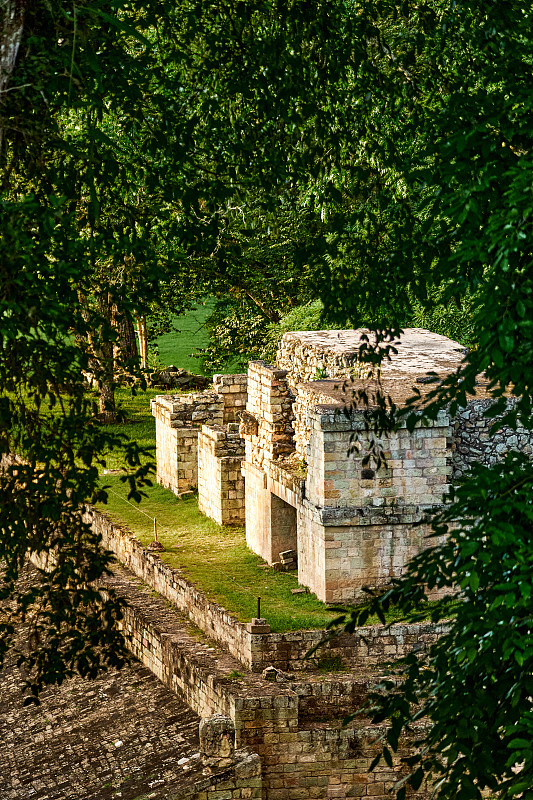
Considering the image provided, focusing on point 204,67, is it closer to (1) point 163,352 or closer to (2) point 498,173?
(2) point 498,173

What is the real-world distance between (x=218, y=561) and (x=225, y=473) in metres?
1.97

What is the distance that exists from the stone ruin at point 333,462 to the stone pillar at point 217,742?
318 cm

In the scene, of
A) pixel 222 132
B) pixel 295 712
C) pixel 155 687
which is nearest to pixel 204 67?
pixel 222 132

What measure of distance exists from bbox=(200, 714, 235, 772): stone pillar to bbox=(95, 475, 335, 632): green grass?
6.68ft

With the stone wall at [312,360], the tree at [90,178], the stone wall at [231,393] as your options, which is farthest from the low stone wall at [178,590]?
the tree at [90,178]

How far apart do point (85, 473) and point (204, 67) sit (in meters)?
3.04

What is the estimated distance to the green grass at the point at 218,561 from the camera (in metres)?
14.8

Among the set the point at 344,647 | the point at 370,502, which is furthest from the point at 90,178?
the point at 370,502

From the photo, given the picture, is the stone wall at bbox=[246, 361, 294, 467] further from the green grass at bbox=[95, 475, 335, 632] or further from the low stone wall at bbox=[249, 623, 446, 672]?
the low stone wall at bbox=[249, 623, 446, 672]

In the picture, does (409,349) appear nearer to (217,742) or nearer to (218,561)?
(218,561)

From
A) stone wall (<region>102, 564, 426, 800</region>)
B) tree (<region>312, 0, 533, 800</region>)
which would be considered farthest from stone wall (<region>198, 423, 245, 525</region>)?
tree (<region>312, 0, 533, 800</region>)

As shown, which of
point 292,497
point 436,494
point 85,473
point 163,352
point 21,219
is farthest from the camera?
point 163,352

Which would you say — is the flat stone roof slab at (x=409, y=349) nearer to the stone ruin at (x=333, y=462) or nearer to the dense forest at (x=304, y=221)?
the stone ruin at (x=333, y=462)

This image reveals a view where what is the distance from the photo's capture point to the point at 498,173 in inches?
236
